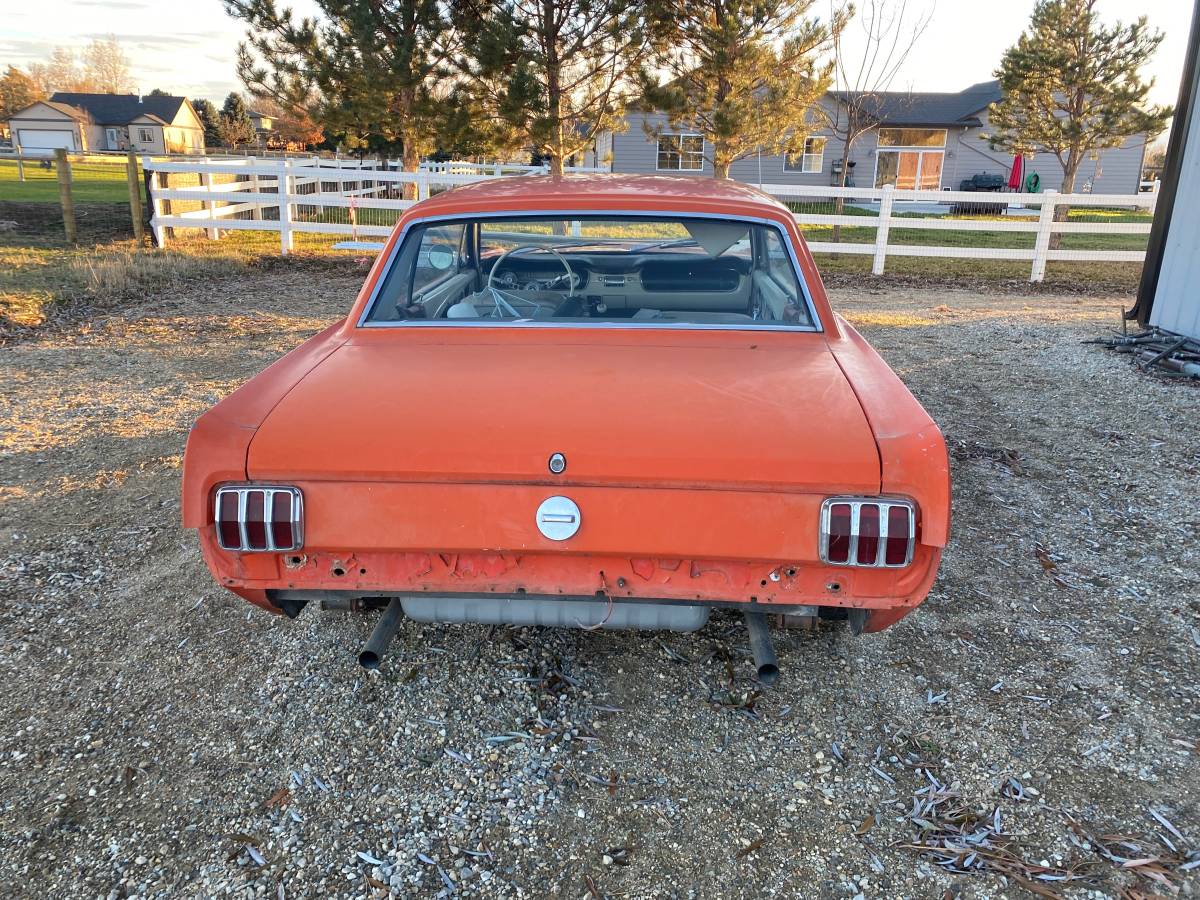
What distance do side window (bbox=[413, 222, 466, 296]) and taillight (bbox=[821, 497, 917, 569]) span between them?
6.73 ft

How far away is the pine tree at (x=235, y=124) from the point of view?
63781mm

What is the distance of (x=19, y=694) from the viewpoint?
2963mm

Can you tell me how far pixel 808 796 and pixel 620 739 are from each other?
0.61 meters

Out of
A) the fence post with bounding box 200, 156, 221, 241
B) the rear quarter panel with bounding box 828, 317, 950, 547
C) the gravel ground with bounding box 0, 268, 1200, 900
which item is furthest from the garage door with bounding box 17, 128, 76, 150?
the rear quarter panel with bounding box 828, 317, 950, 547

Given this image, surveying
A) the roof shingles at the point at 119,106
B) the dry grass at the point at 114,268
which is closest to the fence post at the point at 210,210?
the dry grass at the point at 114,268

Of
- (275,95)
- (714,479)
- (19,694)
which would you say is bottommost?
(19,694)

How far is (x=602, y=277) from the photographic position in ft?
13.3

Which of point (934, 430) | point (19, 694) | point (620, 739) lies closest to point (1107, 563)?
point (934, 430)

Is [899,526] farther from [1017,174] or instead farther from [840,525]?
[1017,174]

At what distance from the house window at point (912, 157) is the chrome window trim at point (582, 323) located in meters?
30.2

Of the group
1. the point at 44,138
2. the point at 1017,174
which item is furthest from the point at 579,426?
the point at 44,138

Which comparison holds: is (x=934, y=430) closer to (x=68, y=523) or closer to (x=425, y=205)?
(x=425, y=205)

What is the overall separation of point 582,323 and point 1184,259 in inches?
297

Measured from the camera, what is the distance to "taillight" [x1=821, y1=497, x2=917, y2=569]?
2.26m
